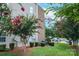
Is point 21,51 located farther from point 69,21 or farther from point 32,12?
point 69,21

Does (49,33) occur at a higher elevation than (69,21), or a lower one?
lower

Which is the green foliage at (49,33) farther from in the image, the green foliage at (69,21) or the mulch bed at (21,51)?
the mulch bed at (21,51)

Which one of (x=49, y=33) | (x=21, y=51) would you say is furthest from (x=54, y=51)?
(x=21, y=51)

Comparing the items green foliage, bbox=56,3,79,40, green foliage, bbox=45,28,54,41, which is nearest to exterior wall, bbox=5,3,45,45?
green foliage, bbox=45,28,54,41

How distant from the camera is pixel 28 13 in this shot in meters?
2.93

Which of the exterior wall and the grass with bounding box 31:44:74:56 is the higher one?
the exterior wall

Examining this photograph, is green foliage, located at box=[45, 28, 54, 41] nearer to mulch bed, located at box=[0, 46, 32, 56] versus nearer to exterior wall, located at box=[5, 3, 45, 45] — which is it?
exterior wall, located at box=[5, 3, 45, 45]

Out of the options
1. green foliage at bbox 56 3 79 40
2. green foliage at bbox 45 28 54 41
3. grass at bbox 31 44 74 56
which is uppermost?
green foliage at bbox 56 3 79 40

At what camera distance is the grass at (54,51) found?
289 cm

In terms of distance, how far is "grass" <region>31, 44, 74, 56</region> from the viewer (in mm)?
2893

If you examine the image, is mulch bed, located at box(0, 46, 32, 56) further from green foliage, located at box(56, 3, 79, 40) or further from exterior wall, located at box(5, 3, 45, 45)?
green foliage, located at box(56, 3, 79, 40)

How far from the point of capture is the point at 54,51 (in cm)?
290

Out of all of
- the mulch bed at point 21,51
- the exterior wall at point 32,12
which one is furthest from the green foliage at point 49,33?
the mulch bed at point 21,51

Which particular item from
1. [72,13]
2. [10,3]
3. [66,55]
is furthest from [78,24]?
[10,3]
